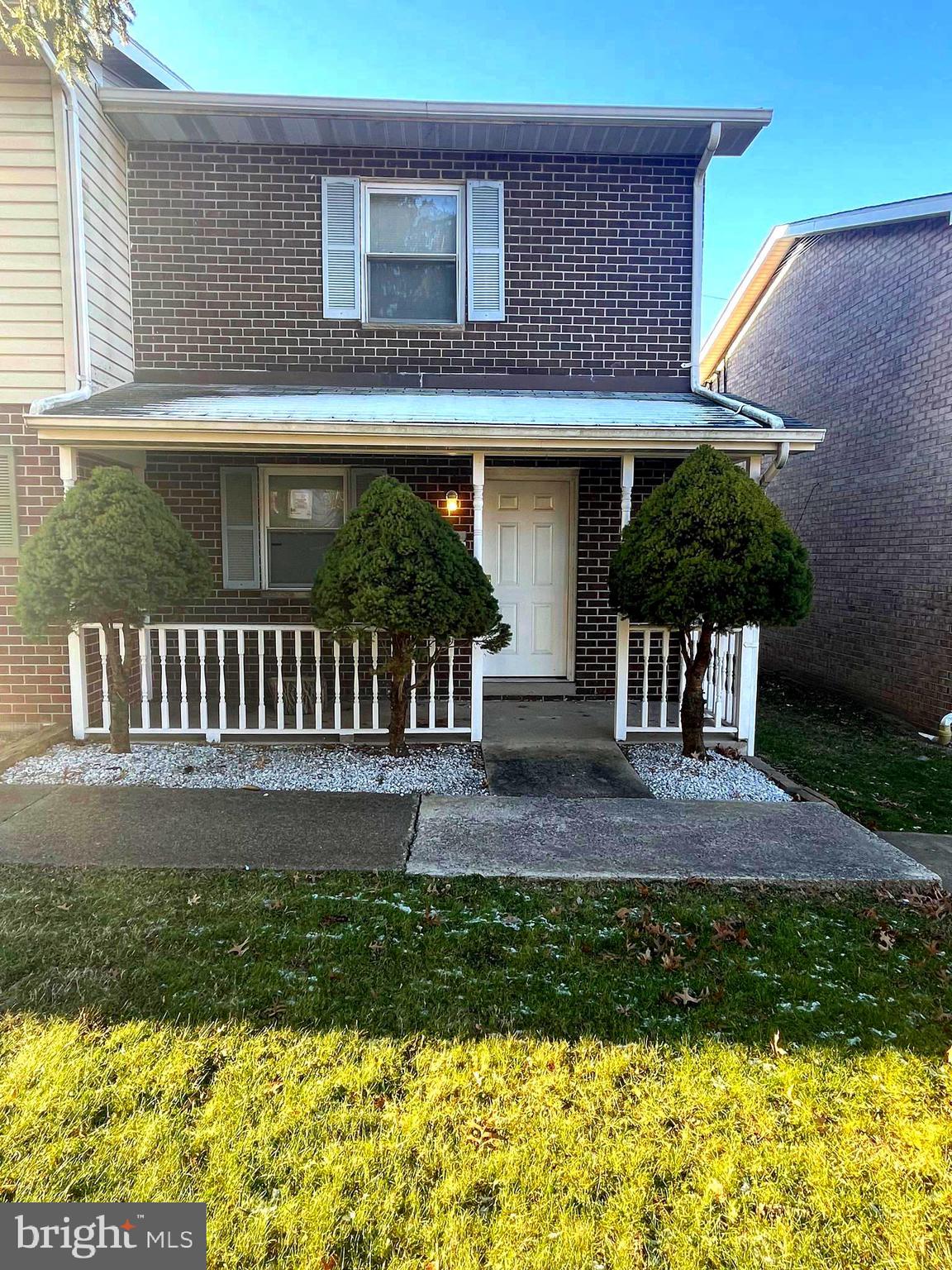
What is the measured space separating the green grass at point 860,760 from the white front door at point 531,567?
95.1 inches

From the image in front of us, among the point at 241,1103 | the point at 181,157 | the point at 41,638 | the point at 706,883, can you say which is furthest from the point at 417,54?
the point at 241,1103

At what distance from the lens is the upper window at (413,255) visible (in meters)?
7.26

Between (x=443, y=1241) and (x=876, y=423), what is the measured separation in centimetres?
988

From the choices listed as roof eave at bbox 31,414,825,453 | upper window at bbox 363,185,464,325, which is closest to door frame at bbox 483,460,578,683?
upper window at bbox 363,185,464,325

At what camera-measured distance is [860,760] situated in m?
6.80

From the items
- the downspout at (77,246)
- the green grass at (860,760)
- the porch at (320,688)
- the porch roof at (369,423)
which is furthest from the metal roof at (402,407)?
the green grass at (860,760)

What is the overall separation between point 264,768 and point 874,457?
8.36 metres

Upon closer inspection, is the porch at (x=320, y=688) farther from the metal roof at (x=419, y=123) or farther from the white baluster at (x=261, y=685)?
the metal roof at (x=419, y=123)

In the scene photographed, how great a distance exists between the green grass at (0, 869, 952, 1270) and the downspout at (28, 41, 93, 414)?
4.37m

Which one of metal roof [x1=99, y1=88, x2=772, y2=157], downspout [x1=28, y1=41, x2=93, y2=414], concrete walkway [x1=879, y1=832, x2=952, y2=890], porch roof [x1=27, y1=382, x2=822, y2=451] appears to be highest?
metal roof [x1=99, y1=88, x2=772, y2=157]

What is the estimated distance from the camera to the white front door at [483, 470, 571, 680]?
7656 mm

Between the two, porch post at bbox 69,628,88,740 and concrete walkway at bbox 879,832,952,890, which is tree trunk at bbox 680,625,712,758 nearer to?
concrete walkway at bbox 879,832,952,890

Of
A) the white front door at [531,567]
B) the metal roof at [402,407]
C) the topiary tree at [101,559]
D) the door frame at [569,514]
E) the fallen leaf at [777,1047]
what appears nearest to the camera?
the fallen leaf at [777,1047]

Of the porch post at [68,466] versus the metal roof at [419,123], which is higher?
the metal roof at [419,123]
